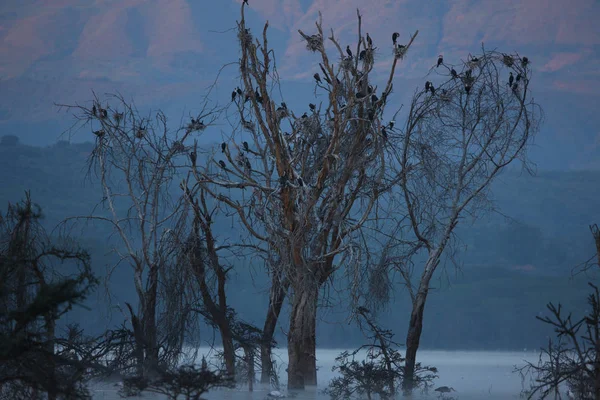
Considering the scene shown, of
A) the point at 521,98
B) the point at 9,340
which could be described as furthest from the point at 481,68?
the point at 9,340

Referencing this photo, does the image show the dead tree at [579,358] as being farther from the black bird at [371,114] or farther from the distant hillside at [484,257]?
the distant hillside at [484,257]

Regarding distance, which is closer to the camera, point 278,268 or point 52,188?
point 278,268

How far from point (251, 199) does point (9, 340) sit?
32.0ft

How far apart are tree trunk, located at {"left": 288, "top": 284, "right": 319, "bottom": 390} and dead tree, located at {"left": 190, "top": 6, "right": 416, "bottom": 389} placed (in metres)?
0.02

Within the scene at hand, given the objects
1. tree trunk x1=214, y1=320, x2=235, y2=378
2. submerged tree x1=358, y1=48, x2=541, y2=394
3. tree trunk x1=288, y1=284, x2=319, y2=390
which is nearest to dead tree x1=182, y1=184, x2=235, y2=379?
tree trunk x1=214, y1=320, x2=235, y2=378

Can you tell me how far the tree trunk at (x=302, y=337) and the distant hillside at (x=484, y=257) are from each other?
41.6 meters

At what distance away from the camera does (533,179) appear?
3684 inches

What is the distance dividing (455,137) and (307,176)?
11.5 ft

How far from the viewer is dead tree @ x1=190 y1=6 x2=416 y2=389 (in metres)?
16.6

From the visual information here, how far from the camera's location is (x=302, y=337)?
17.5m

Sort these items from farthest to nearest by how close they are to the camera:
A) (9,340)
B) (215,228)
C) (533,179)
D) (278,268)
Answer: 1. (533,179)
2. (215,228)
3. (278,268)
4. (9,340)

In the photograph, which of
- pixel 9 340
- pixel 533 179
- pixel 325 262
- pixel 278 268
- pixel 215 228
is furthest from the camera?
pixel 533 179

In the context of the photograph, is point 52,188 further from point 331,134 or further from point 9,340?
point 9,340

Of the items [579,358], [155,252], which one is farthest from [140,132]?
[579,358]
